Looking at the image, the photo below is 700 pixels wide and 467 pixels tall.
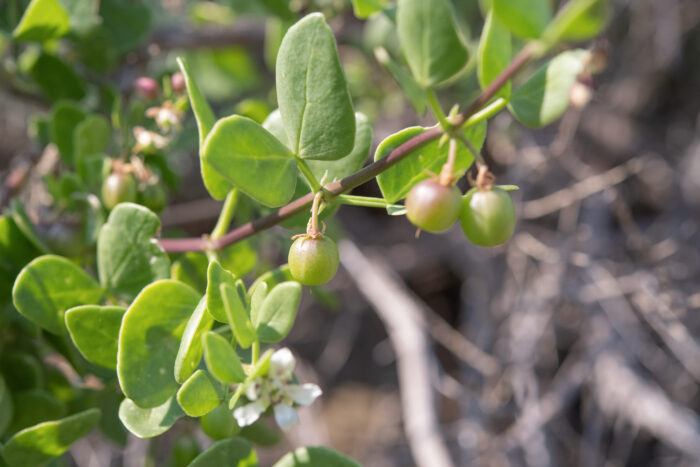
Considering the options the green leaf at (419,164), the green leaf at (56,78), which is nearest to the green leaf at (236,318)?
the green leaf at (419,164)

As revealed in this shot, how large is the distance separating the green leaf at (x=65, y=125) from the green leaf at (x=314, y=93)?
2.47ft

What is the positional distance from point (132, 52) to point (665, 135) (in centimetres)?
219

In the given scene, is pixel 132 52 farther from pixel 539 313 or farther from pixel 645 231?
pixel 645 231

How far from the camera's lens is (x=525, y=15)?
0.61 meters

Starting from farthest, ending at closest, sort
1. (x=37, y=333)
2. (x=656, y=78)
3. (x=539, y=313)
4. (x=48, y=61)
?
1. (x=656, y=78)
2. (x=539, y=313)
3. (x=48, y=61)
4. (x=37, y=333)

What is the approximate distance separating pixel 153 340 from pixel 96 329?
0.13 m

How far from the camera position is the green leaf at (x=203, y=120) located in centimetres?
81

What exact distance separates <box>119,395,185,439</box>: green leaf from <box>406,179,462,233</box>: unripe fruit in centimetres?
42

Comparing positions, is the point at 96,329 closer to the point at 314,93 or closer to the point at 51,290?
the point at 51,290

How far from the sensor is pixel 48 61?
1.43 metres

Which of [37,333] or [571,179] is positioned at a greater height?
[37,333]

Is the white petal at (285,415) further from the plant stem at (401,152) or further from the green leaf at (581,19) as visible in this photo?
the green leaf at (581,19)

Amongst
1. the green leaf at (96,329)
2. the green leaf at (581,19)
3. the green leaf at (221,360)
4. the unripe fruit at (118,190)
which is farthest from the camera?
the unripe fruit at (118,190)

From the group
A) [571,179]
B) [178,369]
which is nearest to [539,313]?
[571,179]
